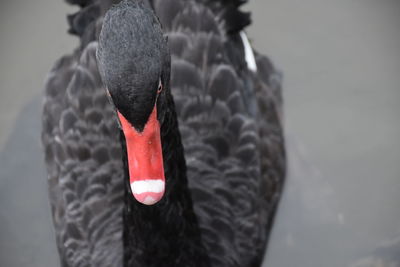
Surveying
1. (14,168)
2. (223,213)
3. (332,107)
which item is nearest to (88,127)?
(223,213)

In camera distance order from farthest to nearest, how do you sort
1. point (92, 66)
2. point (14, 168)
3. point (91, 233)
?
point (14, 168) < point (92, 66) < point (91, 233)

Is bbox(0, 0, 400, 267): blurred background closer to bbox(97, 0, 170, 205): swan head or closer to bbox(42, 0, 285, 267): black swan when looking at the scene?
bbox(42, 0, 285, 267): black swan

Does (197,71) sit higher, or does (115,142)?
(197,71)

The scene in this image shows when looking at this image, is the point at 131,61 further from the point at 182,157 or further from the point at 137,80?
the point at 182,157

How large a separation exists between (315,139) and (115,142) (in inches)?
74.7

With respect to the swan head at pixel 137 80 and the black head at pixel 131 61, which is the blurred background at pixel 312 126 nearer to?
the swan head at pixel 137 80

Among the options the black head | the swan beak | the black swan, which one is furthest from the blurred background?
the black head

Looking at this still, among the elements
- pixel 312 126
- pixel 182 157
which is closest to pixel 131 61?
pixel 182 157

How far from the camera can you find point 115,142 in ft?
10.8

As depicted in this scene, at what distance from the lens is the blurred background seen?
414 centimetres

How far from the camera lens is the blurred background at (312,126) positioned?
13.6 feet

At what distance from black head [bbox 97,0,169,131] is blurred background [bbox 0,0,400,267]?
212 centimetres

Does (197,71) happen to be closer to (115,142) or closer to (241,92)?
(241,92)

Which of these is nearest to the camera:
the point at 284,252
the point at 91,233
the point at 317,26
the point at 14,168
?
the point at 91,233
